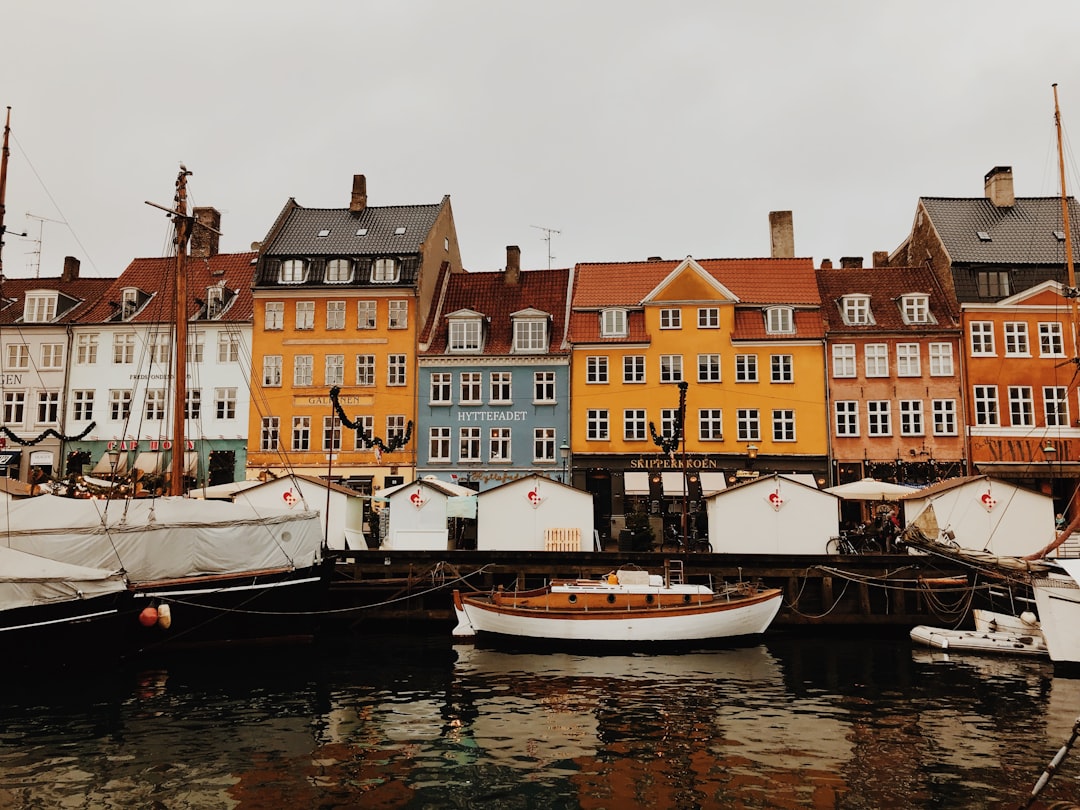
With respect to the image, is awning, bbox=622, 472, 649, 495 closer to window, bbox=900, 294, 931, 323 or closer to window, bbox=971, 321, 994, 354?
window, bbox=900, 294, 931, 323

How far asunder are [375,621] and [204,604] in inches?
258

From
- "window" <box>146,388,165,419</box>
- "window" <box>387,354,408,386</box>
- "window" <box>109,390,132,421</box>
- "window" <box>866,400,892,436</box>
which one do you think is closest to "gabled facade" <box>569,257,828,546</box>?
"window" <box>866,400,892,436</box>

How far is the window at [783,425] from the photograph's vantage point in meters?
42.2

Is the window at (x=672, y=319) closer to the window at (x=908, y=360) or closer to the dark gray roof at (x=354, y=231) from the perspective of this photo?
the window at (x=908, y=360)

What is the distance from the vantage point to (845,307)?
43.8 meters

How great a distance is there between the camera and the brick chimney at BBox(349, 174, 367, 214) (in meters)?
50.6

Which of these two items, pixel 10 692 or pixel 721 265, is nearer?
pixel 10 692

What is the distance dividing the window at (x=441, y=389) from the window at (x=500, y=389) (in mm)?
2136

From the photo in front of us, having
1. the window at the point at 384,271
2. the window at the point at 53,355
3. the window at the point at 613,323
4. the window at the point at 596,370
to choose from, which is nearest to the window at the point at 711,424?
the window at the point at 596,370

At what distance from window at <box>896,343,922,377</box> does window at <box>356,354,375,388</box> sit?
88.7 feet

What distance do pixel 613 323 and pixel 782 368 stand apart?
29.2 ft

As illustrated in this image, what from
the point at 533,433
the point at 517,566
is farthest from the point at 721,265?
the point at 517,566

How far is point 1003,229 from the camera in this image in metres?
45.0

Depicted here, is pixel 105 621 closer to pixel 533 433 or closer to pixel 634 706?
pixel 634 706
